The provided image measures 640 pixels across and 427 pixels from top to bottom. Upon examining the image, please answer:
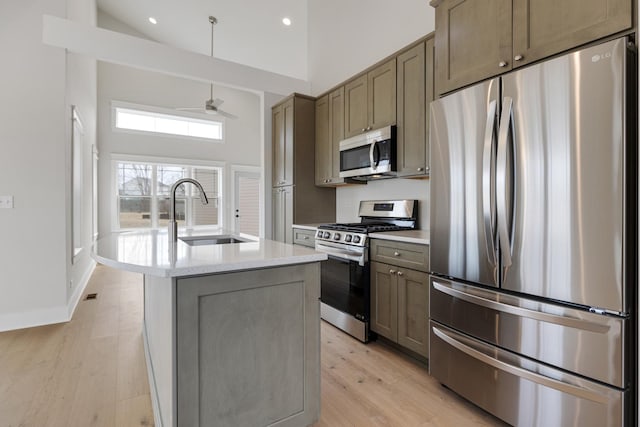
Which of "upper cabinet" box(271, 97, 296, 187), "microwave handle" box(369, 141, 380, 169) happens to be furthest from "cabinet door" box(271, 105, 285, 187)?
"microwave handle" box(369, 141, 380, 169)

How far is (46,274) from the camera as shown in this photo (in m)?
3.02

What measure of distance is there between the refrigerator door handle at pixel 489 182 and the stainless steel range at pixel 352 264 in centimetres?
105

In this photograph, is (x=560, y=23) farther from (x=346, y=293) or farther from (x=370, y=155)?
(x=346, y=293)

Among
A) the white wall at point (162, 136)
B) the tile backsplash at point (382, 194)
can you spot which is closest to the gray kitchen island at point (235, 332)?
the tile backsplash at point (382, 194)

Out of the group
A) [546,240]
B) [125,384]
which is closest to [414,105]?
[546,240]

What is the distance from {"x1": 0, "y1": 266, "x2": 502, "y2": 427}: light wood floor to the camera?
1.69m

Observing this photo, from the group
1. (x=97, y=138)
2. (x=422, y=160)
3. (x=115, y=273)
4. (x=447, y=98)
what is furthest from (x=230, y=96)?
(x=447, y=98)

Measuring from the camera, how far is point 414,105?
8.43 ft

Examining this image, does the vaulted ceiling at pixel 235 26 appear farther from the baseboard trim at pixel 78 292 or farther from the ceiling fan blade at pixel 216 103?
the baseboard trim at pixel 78 292

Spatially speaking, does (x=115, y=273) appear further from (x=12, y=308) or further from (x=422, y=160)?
(x=422, y=160)

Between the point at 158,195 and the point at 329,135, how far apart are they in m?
4.53

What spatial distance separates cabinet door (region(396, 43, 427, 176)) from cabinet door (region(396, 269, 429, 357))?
87 cm

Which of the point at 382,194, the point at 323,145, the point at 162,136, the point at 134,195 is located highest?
the point at 162,136

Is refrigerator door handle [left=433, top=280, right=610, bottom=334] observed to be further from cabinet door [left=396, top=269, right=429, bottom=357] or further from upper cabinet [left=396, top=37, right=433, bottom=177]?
upper cabinet [left=396, top=37, right=433, bottom=177]
